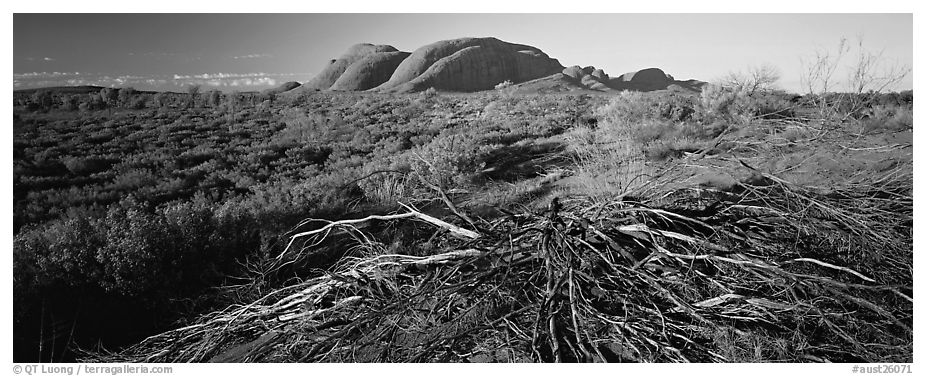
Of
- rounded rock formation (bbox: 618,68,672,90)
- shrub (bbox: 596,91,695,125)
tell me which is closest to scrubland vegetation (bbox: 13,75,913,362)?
shrub (bbox: 596,91,695,125)

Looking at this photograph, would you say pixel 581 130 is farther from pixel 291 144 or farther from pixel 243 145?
pixel 243 145

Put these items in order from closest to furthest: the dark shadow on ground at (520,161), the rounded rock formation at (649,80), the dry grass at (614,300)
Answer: the dry grass at (614,300), the dark shadow on ground at (520,161), the rounded rock formation at (649,80)

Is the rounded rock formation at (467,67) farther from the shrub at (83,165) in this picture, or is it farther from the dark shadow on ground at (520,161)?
the shrub at (83,165)

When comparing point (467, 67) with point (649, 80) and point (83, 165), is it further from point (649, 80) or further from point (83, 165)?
point (83, 165)

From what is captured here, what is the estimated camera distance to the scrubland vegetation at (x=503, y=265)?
2264mm

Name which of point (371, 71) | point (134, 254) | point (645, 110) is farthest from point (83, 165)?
point (371, 71)

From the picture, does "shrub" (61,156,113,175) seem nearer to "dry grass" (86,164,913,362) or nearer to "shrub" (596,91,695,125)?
"dry grass" (86,164,913,362)

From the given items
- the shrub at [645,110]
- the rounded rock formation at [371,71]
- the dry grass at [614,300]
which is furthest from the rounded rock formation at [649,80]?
the dry grass at [614,300]

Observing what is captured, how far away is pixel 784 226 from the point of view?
272 centimetres

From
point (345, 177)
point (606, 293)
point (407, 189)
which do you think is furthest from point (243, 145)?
point (606, 293)

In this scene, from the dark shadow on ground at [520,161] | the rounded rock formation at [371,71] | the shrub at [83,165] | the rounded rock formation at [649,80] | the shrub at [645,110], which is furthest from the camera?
the rounded rock formation at [371,71]

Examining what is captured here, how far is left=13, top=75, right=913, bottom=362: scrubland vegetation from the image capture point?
2264 millimetres

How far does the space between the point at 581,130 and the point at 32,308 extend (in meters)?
7.62

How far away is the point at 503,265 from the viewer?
2.44 metres
